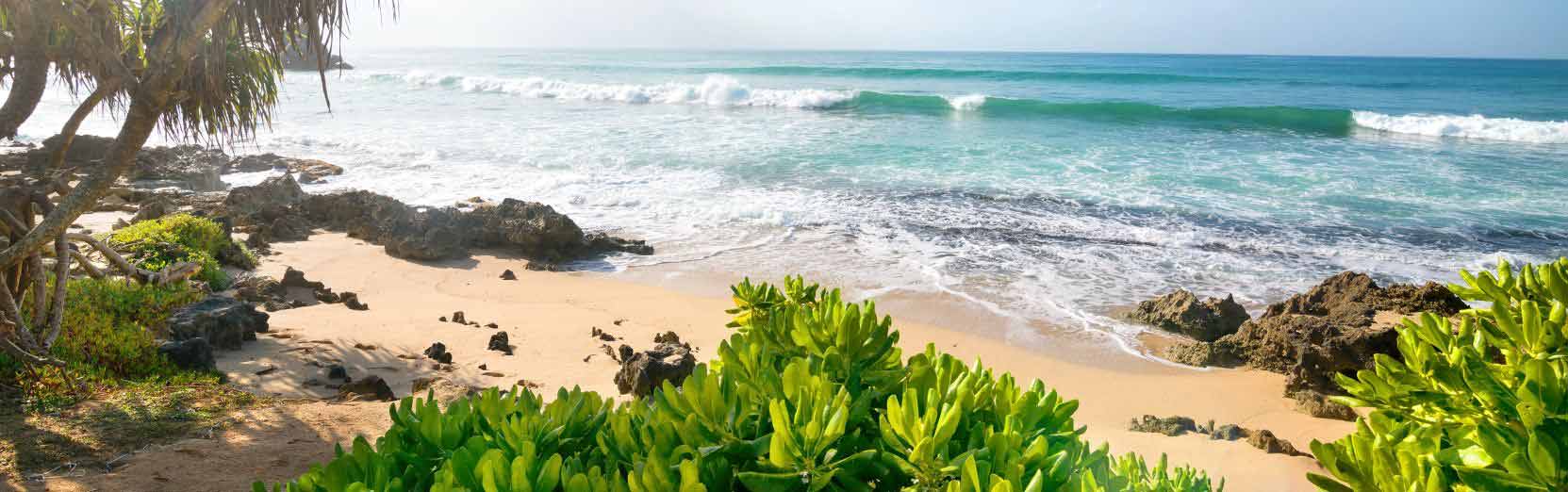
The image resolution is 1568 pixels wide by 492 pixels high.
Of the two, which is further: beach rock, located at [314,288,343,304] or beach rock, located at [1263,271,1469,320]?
beach rock, located at [314,288,343,304]

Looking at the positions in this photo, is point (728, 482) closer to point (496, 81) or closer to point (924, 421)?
point (924, 421)

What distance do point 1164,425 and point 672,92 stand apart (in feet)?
99.0

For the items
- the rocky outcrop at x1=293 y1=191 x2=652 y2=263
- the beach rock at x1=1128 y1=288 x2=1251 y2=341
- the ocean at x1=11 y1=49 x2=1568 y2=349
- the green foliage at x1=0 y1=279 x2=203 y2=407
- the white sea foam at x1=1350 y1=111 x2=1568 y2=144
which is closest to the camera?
the green foliage at x1=0 y1=279 x2=203 y2=407

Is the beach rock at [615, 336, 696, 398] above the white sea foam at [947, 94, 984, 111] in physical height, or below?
below

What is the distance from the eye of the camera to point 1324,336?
18.1ft

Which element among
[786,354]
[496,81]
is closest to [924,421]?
[786,354]

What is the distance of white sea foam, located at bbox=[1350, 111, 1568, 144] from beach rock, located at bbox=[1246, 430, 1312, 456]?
2215cm

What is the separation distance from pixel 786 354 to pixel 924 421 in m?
0.62

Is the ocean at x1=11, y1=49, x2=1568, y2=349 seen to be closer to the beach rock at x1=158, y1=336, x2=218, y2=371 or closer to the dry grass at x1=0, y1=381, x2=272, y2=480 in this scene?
the beach rock at x1=158, y1=336, x2=218, y2=371

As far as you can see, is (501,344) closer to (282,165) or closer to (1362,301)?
(1362,301)

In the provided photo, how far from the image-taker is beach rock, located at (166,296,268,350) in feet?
16.9

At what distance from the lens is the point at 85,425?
368 centimetres

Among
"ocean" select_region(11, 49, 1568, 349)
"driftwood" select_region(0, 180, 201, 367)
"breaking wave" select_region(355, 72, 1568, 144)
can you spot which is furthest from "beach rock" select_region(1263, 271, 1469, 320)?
"breaking wave" select_region(355, 72, 1568, 144)

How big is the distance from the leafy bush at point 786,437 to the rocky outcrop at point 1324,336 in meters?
4.19
